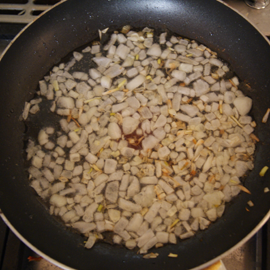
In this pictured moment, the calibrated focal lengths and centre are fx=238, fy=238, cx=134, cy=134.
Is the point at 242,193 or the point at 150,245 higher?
the point at 242,193

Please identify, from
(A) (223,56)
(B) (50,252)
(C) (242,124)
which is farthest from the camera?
(A) (223,56)

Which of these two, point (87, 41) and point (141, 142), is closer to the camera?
point (141, 142)

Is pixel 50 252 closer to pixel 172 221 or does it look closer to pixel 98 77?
pixel 172 221

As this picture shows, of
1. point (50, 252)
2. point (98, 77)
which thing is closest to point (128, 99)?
point (98, 77)

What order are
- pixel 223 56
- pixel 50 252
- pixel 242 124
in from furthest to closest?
pixel 223 56 < pixel 242 124 < pixel 50 252

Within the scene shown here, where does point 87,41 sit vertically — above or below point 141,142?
above
